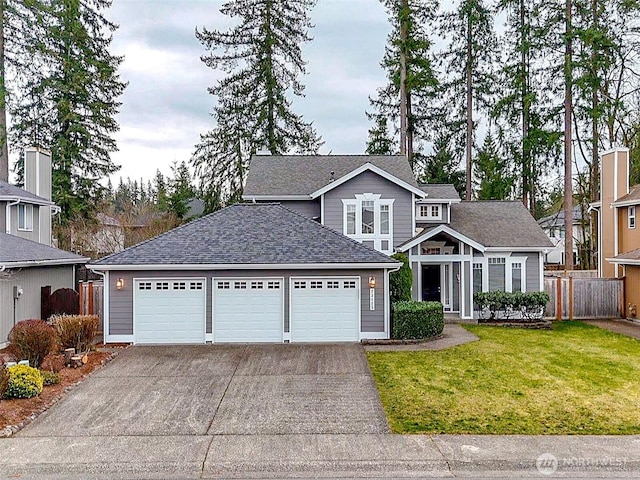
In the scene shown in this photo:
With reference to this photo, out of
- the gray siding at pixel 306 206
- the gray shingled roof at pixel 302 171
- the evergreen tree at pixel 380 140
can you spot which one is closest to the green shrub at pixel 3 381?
the gray shingled roof at pixel 302 171

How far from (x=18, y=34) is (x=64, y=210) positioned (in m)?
8.75

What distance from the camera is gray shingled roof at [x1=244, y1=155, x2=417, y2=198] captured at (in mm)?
19078

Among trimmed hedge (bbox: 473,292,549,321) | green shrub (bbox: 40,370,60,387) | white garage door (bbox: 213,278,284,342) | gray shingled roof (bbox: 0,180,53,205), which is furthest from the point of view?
gray shingled roof (bbox: 0,180,53,205)

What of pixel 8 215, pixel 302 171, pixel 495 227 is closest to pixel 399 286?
pixel 495 227

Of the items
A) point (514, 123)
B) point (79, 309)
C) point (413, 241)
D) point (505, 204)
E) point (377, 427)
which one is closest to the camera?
point (377, 427)

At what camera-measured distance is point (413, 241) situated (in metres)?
16.6

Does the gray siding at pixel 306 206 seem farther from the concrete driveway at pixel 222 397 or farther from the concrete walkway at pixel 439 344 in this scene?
the concrete driveway at pixel 222 397

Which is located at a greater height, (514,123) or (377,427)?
(514,123)

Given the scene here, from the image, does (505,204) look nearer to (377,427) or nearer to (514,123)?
(514,123)

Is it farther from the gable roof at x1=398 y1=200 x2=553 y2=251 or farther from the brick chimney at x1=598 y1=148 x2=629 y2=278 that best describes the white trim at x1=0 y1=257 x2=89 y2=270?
the brick chimney at x1=598 y1=148 x2=629 y2=278

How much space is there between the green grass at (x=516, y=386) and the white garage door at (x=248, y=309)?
300cm

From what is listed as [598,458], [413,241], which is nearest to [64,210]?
[413,241]

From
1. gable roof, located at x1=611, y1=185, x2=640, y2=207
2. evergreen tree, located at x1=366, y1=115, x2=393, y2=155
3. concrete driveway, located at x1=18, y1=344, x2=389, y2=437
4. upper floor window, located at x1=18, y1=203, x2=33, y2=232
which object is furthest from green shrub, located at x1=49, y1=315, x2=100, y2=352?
evergreen tree, located at x1=366, y1=115, x2=393, y2=155

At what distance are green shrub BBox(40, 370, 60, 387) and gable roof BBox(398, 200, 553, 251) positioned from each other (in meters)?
11.2
